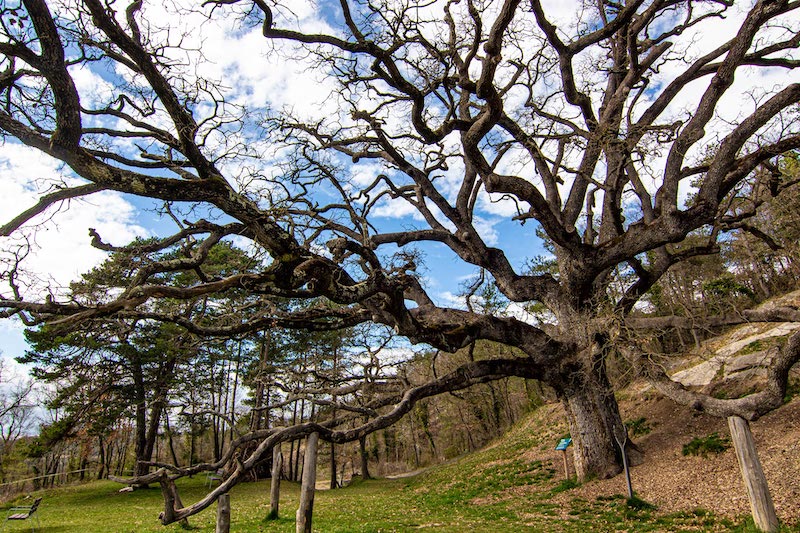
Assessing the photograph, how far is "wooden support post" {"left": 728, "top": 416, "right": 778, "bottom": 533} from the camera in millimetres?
5930

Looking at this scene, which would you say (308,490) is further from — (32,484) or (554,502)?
(32,484)

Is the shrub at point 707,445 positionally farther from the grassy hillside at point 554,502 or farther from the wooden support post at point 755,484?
the wooden support post at point 755,484

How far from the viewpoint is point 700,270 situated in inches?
1046

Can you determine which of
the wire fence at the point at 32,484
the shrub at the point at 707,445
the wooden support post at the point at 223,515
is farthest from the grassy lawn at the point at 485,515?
the wire fence at the point at 32,484

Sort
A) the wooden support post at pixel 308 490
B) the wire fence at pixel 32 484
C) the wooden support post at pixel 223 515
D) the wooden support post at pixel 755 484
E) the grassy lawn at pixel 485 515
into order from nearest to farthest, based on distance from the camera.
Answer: the wooden support post at pixel 755 484, the wooden support post at pixel 308 490, the grassy lawn at pixel 485 515, the wooden support post at pixel 223 515, the wire fence at pixel 32 484

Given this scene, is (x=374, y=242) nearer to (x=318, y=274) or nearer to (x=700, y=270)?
(x=318, y=274)

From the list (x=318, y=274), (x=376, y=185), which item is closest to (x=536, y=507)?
(x=318, y=274)

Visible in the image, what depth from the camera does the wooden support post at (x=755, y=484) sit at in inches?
233

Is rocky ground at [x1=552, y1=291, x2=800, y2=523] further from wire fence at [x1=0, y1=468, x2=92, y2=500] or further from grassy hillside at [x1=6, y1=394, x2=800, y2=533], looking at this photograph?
wire fence at [x1=0, y1=468, x2=92, y2=500]

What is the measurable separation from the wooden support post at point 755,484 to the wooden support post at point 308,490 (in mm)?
6254

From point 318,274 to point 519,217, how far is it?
5.06 meters

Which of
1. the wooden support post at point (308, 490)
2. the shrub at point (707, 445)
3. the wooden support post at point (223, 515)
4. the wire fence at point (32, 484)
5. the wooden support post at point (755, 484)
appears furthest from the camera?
the wire fence at point (32, 484)

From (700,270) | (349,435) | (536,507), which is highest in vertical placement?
(700,270)

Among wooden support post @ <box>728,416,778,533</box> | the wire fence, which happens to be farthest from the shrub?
the wire fence
